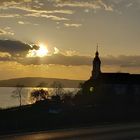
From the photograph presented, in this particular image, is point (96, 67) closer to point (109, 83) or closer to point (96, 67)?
point (96, 67)

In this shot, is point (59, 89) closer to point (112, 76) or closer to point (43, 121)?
point (112, 76)

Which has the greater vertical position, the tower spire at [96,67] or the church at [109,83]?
the tower spire at [96,67]

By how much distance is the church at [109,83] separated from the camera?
115475mm

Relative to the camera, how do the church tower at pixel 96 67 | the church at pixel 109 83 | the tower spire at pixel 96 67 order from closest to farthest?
the church at pixel 109 83 → the tower spire at pixel 96 67 → the church tower at pixel 96 67

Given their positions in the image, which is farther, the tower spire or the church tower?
the church tower

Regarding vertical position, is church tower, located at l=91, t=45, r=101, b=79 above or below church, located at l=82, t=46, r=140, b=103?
above

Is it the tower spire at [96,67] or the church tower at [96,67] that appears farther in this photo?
the church tower at [96,67]

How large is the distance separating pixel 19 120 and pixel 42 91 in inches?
4446

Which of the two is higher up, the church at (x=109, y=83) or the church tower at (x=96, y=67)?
the church tower at (x=96, y=67)

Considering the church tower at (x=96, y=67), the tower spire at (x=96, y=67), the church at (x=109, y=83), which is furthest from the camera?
the church tower at (x=96, y=67)

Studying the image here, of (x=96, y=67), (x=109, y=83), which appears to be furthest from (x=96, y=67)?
(x=109, y=83)

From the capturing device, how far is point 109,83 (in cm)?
11875

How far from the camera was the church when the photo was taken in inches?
4546

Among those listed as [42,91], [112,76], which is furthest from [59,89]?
[112,76]
